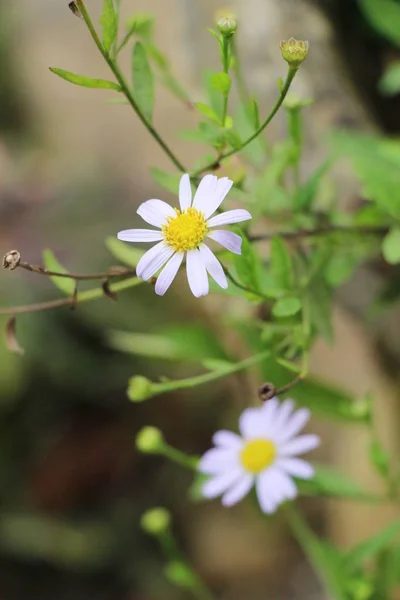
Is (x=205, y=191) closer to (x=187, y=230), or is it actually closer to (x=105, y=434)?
(x=187, y=230)

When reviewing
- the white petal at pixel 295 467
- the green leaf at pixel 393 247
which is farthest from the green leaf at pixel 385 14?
the white petal at pixel 295 467

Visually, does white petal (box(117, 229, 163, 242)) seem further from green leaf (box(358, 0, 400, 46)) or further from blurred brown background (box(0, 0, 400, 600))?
blurred brown background (box(0, 0, 400, 600))

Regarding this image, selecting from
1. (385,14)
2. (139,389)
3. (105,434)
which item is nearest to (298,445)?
(139,389)

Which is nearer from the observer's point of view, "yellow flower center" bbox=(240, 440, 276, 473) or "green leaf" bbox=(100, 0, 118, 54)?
"green leaf" bbox=(100, 0, 118, 54)

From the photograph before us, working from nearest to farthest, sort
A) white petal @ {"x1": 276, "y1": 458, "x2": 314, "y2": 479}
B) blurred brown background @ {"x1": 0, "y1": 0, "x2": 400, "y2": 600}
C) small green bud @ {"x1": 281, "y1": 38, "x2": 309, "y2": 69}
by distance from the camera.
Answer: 1. small green bud @ {"x1": 281, "y1": 38, "x2": 309, "y2": 69}
2. white petal @ {"x1": 276, "y1": 458, "x2": 314, "y2": 479}
3. blurred brown background @ {"x1": 0, "y1": 0, "x2": 400, "y2": 600}

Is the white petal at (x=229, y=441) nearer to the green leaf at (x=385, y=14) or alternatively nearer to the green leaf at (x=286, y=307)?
the green leaf at (x=286, y=307)

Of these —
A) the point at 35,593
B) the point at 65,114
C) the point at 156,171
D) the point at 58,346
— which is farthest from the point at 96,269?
the point at 65,114

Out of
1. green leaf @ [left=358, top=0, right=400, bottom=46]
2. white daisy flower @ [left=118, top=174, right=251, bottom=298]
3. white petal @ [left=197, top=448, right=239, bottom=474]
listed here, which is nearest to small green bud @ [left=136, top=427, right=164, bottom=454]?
white petal @ [left=197, top=448, right=239, bottom=474]
